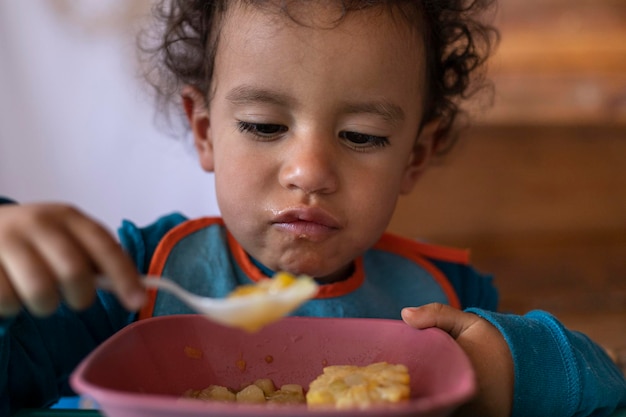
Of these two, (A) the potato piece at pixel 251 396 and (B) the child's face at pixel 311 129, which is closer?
(A) the potato piece at pixel 251 396

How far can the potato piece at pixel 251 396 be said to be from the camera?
757 millimetres

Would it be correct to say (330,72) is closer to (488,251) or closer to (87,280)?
(87,280)

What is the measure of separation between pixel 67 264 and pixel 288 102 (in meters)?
0.37

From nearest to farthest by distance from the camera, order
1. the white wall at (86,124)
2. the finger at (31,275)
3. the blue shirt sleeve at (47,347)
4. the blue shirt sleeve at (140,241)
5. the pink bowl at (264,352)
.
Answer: the finger at (31,275), the pink bowl at (264,352), the blue shirt sleeve at (47,347), the blue shirt sleeve at (140,241), the white wall at (86,124)

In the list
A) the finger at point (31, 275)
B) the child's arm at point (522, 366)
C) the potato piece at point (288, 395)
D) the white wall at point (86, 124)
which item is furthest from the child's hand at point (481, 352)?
the white wall at point (86, 124)

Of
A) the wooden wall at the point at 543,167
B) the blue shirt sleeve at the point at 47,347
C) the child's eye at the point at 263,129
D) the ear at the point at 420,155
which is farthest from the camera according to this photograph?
the wooden wall at the point at 543,167

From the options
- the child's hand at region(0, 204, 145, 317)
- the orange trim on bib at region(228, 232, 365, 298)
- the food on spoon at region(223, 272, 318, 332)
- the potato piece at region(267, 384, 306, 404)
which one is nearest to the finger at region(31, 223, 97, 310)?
the child's hand at region(0, 204, 145, 317)

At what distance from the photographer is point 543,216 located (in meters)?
2.42

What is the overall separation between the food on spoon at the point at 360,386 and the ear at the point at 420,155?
1.49 ft

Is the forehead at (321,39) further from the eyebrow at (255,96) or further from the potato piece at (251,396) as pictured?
the potato piece at (251,396)

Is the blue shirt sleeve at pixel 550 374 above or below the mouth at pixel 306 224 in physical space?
below

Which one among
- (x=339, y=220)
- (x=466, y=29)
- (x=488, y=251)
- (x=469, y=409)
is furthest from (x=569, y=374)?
(x=488, y=251)

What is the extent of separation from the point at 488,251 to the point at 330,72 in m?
1.57

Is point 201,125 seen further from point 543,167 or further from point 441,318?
point 543,167
